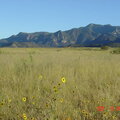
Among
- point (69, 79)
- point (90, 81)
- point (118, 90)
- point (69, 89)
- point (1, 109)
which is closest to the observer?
point (1, 109)

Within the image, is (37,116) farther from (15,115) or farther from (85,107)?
(85,107)

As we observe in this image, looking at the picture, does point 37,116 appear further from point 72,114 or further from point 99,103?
point 99,103

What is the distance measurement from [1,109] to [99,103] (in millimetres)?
1473

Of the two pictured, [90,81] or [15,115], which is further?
[90,81]

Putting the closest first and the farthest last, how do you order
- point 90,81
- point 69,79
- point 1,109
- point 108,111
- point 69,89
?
point 108,111
point 1,109
point 69,89
point 69,79
point 90,81

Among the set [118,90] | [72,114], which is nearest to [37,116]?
[72,114]

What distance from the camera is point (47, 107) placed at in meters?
2.93

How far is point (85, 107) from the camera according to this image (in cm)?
300

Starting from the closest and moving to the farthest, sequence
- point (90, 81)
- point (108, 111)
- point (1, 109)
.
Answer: point (108, 111) < point (1, 109) < point (90, 81)

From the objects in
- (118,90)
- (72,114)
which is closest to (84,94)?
(118,90)

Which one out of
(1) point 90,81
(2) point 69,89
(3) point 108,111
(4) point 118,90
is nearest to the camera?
(3) point 108,111

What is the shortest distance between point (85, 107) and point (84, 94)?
27.3 inches

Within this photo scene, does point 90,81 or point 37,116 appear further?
point 90,81

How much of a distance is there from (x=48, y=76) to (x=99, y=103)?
1.91 m
